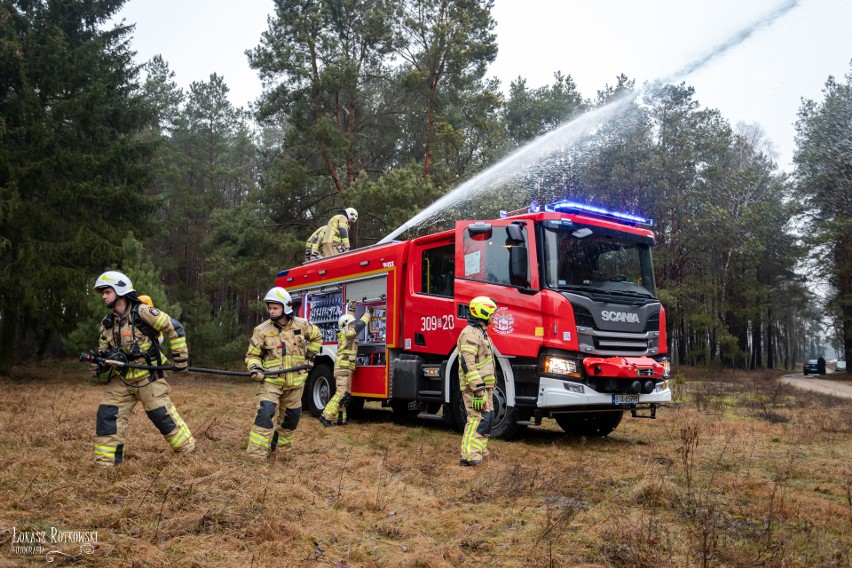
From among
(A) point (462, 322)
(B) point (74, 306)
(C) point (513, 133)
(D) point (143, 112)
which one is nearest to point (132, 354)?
(A) point (462, 322)

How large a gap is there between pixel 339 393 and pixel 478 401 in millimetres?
4176

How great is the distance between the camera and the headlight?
322 inches

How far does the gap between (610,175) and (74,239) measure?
25900 millimetres

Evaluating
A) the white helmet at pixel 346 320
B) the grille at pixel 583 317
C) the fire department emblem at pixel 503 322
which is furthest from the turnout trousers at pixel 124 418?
the grille at pixel 583 317

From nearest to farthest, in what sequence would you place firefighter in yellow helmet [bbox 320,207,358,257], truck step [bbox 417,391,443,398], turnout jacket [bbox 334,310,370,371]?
truck step [bbox 417,391,443,398] → turnout jacket [bbox 334,310,370,371] → firefighter in yellow helmet [bbox 320,207,358,257]

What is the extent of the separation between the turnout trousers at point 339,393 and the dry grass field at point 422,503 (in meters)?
1.90

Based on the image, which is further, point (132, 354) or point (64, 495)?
point (132, 354)

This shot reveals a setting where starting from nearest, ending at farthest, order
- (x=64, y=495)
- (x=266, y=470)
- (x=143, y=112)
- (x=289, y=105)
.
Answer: (x=64, y=495) → (x=266, y=470) → (x=143, y=112) → (x=289, y=105)

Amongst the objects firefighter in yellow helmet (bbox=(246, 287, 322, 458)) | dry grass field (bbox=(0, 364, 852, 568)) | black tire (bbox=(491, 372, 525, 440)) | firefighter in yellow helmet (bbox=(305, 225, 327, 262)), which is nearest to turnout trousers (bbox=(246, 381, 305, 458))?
firefighter in yellow helmet (bbox=(246, 287, 322, 458))

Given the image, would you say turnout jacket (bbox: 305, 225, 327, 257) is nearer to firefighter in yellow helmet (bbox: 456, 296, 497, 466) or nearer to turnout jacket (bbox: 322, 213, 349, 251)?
turnout jacket (bbox: 322, 213, 349, 251)

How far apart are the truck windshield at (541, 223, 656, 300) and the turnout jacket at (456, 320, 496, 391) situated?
55.2 inches

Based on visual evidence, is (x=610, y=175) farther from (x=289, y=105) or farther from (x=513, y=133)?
(x=289, y=105)

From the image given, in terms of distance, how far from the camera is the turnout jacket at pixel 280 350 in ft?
23.6

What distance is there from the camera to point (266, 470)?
20.1 feet
